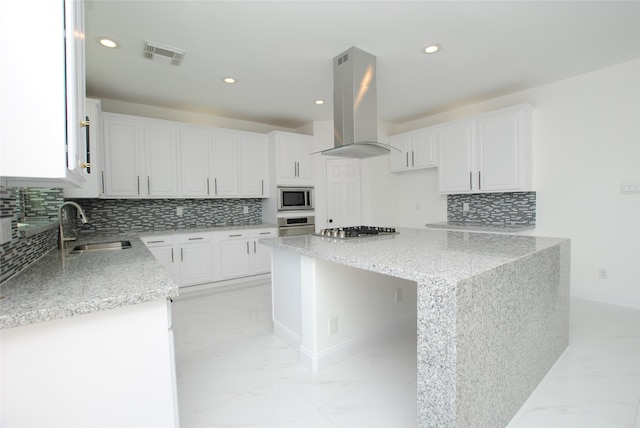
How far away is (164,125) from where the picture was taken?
12.8ft

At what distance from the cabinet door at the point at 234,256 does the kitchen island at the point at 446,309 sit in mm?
1747

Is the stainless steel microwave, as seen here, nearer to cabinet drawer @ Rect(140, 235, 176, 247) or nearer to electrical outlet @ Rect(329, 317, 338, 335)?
cabinet drawer @ Rect(140, 235, 176, 247)

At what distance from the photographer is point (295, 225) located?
185 inches

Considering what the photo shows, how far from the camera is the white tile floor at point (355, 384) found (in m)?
1.61

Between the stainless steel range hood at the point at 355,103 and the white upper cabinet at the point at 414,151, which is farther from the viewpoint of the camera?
the white upper cabinet at the point at 414,151

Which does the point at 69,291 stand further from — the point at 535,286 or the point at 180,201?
the point at 180,201

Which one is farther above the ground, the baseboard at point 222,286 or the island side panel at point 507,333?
the island side panel at point 507,333

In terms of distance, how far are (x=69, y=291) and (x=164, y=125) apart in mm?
3341

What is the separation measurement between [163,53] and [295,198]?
254cm

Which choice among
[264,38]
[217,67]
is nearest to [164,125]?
[217,67]

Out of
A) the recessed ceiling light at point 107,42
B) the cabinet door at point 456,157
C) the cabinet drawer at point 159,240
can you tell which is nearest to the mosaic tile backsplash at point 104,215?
the cabinet drawer at point 159,240

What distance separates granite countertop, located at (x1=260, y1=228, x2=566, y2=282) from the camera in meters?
1.29

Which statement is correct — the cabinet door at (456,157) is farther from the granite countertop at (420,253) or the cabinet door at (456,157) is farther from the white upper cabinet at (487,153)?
the granite countertop at (420,253)

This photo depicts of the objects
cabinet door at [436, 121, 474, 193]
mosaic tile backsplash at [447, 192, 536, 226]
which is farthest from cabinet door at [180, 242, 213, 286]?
mosaic tile backsplash at [447, 192, 536, 226]
